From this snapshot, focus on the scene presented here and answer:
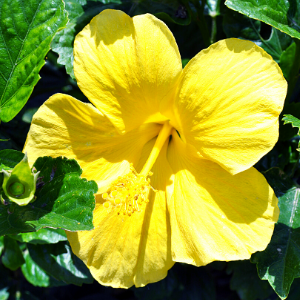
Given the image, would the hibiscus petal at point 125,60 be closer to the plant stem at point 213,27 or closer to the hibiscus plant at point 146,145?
the hibiscus plant at point 146,145

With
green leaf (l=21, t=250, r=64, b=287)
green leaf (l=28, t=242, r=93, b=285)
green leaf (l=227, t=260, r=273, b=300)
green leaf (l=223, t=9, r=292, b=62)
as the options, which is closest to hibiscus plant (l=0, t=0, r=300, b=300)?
green leaf (l=223, t=9, r=292, b=62)

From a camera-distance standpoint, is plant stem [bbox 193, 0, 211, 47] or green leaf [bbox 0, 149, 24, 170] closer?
green leaf [bbox 0, 149, 24, 170]

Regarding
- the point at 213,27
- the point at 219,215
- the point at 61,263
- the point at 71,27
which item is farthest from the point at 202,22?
the point at 61,263

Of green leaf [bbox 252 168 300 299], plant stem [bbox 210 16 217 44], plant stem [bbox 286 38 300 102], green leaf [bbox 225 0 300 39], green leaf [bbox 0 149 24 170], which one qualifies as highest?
green leaf [bbox 225 0 300 39]

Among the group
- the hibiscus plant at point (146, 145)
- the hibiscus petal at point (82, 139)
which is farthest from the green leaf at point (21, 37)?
the hibiscus petal at point (82, 139)

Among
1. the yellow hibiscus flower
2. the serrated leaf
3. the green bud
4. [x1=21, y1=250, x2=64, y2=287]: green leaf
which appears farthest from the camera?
[x1=21, y1=250, x2=64, y2=287]: green leaf

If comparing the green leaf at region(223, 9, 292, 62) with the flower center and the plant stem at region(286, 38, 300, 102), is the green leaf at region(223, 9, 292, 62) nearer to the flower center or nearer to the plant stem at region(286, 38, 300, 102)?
the plant stem at region(286, 38, 300, 102)

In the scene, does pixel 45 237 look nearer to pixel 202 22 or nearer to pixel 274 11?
pixel 202 22

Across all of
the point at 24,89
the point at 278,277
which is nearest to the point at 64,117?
the point at 24,89
